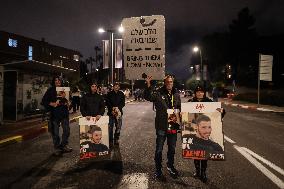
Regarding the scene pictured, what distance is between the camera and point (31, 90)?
56.0 ft

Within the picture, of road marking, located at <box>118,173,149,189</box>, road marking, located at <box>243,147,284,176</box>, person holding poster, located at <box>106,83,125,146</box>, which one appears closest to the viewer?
road marking, located at <box>118,173,149,189</box>

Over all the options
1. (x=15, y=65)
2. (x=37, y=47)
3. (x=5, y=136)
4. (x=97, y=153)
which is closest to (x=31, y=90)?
(x=15, y=65)

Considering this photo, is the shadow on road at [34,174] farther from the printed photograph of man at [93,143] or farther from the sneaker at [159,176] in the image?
the sneaker at [159,176]

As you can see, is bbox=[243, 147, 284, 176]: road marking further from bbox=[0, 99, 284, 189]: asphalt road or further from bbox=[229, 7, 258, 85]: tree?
bbox=[229, 7, 258, 85]: tree

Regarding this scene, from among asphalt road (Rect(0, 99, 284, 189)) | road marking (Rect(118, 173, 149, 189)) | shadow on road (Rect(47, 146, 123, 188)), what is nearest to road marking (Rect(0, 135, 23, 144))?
asphalt road (Rect(0, 99, 284, 189))

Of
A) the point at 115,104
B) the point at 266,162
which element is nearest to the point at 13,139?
the point at 115,104

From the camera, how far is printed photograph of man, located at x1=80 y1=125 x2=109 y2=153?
725cm

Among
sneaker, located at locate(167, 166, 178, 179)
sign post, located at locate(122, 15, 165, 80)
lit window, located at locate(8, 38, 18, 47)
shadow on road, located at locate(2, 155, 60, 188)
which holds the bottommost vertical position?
shadow on road, located at locate(2, 155, 60, 188)

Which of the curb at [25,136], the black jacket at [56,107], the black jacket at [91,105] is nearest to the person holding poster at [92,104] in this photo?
the black jacket at [91,105]

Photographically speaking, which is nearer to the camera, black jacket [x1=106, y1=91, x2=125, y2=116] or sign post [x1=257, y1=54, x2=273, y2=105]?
black jacket [x1=106, y1=91, x2=125, y2=116]

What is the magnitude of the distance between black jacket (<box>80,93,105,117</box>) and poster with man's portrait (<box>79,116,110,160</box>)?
99 cm

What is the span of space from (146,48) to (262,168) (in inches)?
134

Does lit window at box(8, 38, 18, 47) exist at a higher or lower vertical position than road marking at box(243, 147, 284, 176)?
higher

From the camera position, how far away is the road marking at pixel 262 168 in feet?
20.1
